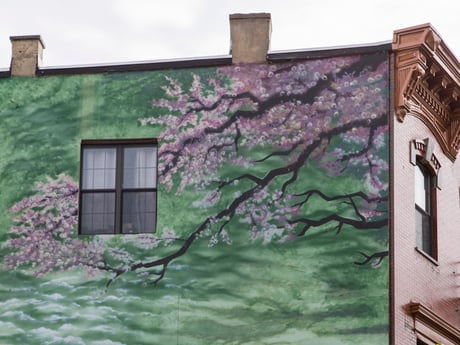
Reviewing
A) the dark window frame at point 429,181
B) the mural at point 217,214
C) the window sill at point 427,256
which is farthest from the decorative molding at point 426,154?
the window sill at point 427,256

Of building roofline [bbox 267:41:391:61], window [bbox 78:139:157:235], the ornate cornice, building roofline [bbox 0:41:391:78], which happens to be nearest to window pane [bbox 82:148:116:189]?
window [bbox 78:139:157:235]

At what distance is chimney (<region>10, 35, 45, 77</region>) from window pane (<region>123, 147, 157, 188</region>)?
9.68 feet

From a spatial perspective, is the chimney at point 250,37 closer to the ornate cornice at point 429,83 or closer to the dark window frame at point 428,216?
the ornate cornice at point 429,83

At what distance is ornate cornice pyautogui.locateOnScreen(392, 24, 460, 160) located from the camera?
1016 inches

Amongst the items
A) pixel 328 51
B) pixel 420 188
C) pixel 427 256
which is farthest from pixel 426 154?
pixel 328 51

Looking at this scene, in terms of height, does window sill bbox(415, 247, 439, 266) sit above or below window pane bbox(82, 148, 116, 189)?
below

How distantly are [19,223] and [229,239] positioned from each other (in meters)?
4.64

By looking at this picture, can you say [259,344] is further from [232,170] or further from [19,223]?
[19,223]

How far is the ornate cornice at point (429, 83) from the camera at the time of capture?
84.6ft

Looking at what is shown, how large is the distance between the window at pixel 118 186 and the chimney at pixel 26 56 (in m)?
2.21

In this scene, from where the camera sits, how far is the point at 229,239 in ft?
83.7

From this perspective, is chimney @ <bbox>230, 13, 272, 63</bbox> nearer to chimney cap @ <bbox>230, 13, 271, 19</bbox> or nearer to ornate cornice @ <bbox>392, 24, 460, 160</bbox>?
chimney cap @ <bbox>230, 13, 271, 19</bbox>

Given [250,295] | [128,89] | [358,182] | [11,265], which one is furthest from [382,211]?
[11,265]

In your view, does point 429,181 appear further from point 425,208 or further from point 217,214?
point 217,214
